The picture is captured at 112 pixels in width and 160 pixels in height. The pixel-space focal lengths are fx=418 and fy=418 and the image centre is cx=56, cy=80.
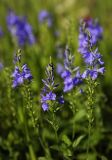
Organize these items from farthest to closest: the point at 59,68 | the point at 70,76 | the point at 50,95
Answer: the point at 59,68 → the point at 70,76 → the point at 50,95

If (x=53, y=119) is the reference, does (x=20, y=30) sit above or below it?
above

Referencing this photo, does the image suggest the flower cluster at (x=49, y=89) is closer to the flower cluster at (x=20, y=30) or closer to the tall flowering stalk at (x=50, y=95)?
the tall flowering stalk at (x=50, y=95)

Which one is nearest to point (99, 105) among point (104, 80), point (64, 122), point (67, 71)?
point (64, 122)

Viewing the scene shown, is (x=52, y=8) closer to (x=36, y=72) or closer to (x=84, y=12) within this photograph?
(x=84, y=12)

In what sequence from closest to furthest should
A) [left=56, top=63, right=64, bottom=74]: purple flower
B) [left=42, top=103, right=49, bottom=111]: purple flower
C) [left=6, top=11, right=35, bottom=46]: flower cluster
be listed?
[left=42, top=103, right=49, bottom=111]: purple flower < [left=56, top=63, right=64, bottom=74]: purple flower < [left=6, top=11, right=35, bottom=46]: flower cluster

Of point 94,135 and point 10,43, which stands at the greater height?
point 10,43

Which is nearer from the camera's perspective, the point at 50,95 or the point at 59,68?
the point at 50,95

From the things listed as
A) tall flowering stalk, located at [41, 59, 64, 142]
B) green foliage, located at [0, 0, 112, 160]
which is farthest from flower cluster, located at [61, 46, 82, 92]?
tall flowering stalk, located at [41, 59, 64, 142]

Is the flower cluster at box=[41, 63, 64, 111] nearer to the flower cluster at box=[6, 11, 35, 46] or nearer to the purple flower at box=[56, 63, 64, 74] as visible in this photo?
the purple flower at box=[56, 63, 64, 74]

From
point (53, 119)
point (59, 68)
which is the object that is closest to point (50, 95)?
point (53, 119)

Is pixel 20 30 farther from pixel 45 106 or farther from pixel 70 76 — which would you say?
pixel 45 106

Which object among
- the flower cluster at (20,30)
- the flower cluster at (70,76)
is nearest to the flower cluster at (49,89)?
the flower cluster at (70,76)
